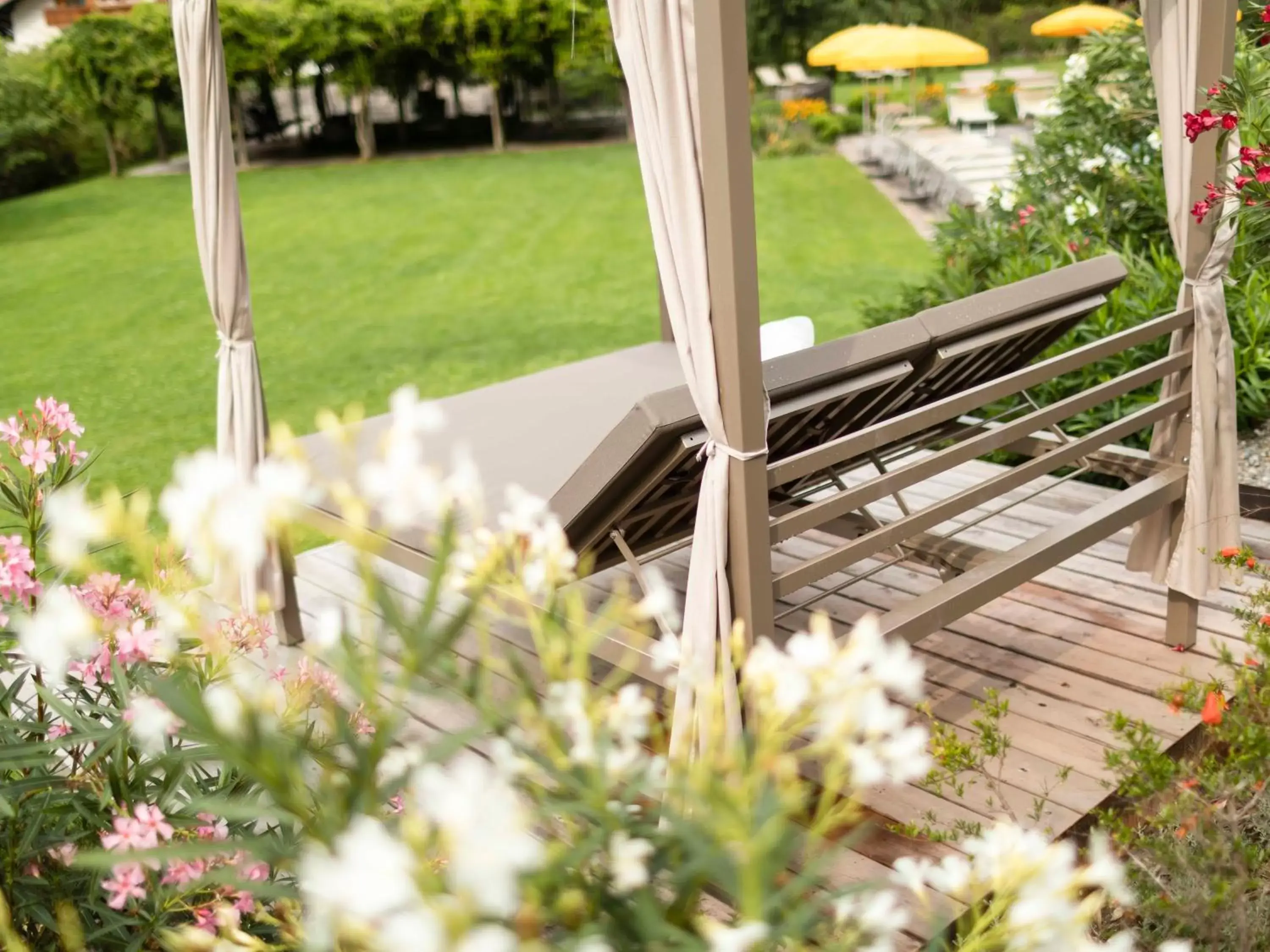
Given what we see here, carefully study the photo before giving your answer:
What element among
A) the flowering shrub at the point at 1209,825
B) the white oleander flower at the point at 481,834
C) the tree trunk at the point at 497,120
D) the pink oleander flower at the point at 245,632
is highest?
the tree trunk at the point at 497,120

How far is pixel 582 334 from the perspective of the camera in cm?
1001

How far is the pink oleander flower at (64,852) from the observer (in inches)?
62.6

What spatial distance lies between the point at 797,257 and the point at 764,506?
10360 mm

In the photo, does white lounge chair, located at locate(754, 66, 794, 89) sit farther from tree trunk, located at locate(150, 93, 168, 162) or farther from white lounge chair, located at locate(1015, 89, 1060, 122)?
tree trunk, located at locate(150, 93, 168, 162)

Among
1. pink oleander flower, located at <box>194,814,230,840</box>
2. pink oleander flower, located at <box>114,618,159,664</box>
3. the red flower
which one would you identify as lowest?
pink oleander flower, located at <box>194,814,230,840</box>

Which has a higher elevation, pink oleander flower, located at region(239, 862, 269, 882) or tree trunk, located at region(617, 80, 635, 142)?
tree trunk, located at region(617, 80, 635, 142)

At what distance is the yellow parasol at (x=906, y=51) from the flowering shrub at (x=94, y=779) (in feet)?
51.7

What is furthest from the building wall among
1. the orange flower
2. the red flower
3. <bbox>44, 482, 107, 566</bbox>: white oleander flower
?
<bbox>44, 482, 107, 566</bbox>: white oleander flower

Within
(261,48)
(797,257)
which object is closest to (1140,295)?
(797,257)

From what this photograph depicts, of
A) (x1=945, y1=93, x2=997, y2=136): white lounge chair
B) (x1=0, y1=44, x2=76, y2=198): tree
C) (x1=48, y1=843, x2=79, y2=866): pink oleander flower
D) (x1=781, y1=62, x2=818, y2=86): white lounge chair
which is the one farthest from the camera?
(x1=781, y1=62, x2=818, y2=86): white lounge chair

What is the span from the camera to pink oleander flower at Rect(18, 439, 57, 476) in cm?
180

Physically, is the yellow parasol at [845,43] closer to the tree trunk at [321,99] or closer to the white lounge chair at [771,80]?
the white lounge chair at [771,80]

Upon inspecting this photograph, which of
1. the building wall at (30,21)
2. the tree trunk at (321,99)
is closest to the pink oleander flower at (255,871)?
the tree trunk at (321,99)

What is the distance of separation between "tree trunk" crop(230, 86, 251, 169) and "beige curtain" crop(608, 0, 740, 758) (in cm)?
1827
